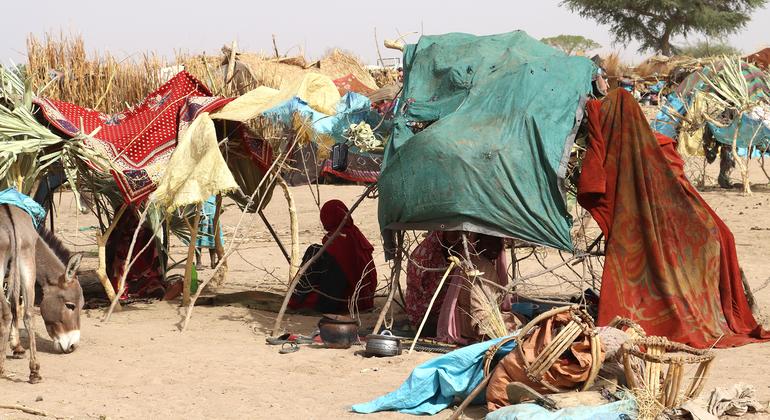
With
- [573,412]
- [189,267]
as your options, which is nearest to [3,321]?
[189,267]

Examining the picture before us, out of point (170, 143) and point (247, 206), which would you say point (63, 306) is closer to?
point (247, 206)

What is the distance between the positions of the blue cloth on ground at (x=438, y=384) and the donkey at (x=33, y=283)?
2.43 m

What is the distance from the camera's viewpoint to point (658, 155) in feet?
25.9

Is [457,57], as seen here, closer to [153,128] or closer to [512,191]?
[512,191]

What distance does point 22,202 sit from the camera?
7.56 m

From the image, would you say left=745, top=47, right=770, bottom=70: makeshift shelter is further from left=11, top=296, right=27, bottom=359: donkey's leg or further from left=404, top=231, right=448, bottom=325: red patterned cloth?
left=11, top=296, right=27, bottom=359: donkey's leg

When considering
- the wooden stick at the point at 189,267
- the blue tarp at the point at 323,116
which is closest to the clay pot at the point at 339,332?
the blue tarp at the point at 323,116

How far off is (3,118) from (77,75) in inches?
332

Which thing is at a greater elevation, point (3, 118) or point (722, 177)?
point (3, 118)

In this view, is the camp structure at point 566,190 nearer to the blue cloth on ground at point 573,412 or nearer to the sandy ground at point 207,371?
the sandy ground at point 207,371

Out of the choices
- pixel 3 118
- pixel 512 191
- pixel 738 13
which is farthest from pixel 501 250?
pixel 738 13

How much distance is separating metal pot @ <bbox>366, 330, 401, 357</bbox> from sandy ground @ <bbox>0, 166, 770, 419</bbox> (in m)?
0.09

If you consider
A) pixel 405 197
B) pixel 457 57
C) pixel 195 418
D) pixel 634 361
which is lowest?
pixel 195 418

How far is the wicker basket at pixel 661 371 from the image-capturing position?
547cm
